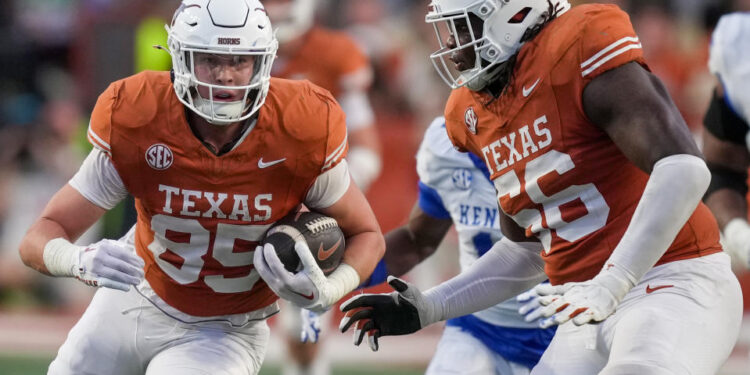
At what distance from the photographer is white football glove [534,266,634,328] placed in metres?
2.68

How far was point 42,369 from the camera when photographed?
22.6ft

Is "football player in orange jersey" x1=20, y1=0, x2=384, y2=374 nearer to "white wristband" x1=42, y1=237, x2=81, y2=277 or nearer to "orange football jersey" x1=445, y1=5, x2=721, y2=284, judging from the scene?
"white wristband" x1=42, y1=237, x2=81, y2=277

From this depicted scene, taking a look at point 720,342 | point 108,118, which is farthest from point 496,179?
point 108,118

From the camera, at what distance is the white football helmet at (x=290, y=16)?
678 cm

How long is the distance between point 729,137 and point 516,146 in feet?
5.15

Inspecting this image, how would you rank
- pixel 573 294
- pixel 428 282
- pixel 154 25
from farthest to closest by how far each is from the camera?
pixel 428 282 < pixel 154 25 < pixel 573 294

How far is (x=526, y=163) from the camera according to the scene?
10.3ft

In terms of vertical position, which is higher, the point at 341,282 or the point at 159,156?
the point at 159,156

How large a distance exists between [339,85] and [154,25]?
1574 mm

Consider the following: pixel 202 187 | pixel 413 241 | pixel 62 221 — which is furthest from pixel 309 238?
pixel 413 241

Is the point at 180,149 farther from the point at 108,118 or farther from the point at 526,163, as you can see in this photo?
the point at 526,163

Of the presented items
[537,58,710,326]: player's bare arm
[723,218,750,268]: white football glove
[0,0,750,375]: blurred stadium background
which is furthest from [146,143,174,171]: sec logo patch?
[0,0,750,375]: blurred stadium background

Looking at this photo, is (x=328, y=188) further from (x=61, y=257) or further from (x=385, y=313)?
(x=61, y=257)

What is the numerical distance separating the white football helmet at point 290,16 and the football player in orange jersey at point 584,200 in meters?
3.48
